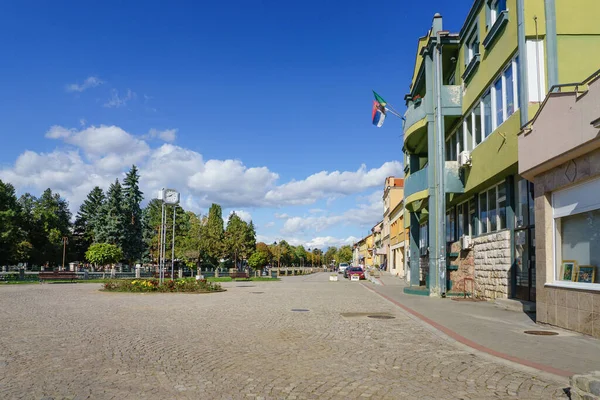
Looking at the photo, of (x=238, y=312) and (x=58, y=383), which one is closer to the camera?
Answer: (x=58, y=383)

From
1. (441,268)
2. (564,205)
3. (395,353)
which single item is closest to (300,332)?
(395,353)

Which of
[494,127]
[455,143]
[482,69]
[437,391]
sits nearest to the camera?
[437,391]

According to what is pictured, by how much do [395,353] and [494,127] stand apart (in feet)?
35.4

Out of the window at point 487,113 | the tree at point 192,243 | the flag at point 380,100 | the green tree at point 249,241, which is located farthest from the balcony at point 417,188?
the green tree at point 249,241

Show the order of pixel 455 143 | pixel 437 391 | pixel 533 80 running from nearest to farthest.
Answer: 1. pixel 437 391
2. pixel 533 80
3. pixel 455 143

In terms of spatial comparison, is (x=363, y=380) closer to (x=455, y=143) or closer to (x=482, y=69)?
(x=482, y=69)

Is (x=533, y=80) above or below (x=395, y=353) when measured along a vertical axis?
above

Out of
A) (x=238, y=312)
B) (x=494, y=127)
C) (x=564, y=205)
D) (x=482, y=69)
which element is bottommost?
(x=238, y=312)

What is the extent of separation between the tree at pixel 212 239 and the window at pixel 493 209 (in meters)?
60.0

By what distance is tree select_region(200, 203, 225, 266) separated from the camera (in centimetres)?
7694

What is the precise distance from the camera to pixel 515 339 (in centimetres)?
972

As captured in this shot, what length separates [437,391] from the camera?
6055 mm

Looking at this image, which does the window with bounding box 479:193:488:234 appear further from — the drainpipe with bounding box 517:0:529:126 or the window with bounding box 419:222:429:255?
the window with bounding box 419:222:429:255

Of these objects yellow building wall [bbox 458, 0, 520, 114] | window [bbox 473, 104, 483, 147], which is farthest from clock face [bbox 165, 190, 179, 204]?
window [bbox 473, 104, 483, 147]
